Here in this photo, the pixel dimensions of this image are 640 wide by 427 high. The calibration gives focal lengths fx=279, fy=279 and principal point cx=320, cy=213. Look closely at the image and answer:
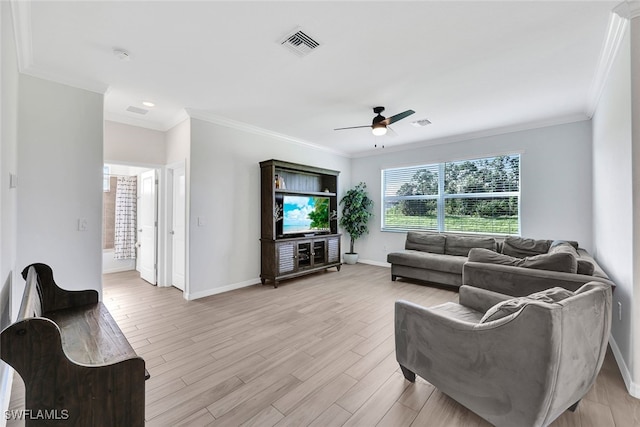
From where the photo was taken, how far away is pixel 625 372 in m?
2.10

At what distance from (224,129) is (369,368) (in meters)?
3.84

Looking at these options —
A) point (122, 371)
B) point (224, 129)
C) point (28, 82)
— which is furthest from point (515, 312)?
point (28, 82)

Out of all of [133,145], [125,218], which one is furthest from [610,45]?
[125,218]

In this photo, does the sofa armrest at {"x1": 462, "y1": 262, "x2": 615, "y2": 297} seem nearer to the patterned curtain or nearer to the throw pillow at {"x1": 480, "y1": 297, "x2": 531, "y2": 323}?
the throw pillow at {"x1": 480, "y1": 297, "x2": 531, "y2": 323}

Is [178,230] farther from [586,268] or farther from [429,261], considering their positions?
[586,268]

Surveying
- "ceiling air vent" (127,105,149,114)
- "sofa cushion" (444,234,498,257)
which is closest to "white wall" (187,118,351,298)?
"ceiling air vent" (127,105,149,114)

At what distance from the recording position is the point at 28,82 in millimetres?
2801

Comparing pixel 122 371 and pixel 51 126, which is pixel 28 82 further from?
pixel 122 371

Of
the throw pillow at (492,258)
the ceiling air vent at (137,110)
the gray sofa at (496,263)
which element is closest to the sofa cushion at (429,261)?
the gray sofa at (496,263)

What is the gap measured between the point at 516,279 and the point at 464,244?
2.44 m

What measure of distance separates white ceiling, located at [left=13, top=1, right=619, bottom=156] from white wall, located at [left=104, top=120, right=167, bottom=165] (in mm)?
177

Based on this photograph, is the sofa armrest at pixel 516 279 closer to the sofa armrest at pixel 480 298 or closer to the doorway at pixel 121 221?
the sofa armrest at pixel 480 298

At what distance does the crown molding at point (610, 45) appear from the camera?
1996mm

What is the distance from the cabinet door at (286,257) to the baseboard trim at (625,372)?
393 cm
